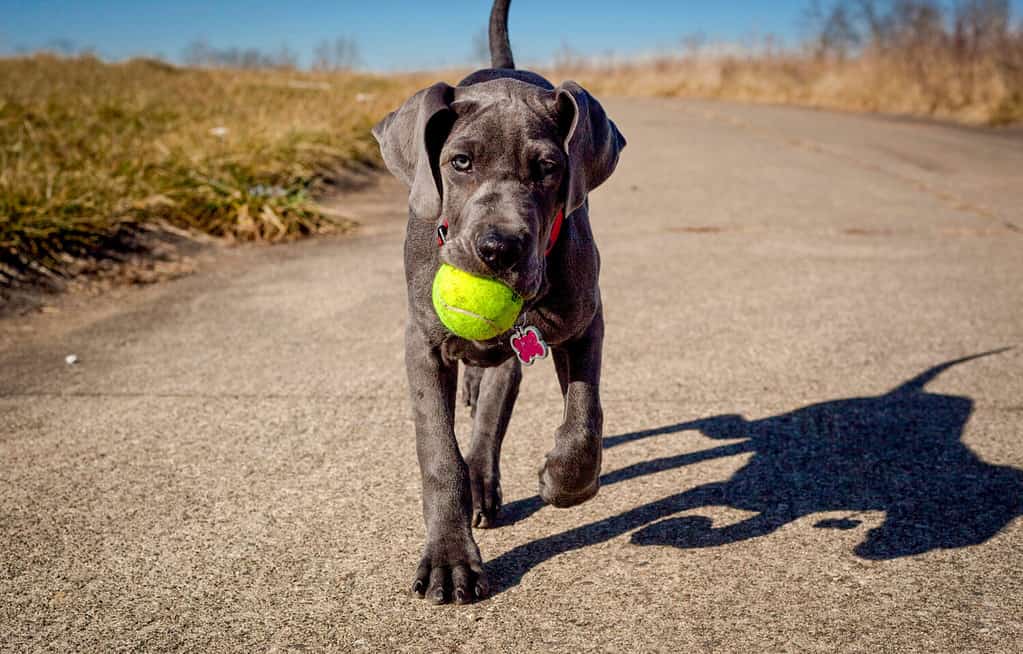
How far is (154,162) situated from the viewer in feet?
28.5

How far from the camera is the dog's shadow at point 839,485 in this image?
3.24m

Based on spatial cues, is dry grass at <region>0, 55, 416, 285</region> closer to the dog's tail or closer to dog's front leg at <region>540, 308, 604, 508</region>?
the dog's tail

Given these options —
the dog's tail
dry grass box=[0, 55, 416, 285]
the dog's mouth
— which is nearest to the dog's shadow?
the dog's mouth

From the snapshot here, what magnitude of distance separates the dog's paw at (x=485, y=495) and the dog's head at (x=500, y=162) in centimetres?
87

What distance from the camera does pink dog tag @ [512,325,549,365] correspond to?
9.94 ft

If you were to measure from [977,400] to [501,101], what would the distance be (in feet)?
9.09

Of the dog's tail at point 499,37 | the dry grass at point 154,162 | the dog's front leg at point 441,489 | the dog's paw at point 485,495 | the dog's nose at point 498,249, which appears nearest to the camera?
the dog's nose at point 498,249

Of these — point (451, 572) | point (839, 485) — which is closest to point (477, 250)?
point (451, 572)

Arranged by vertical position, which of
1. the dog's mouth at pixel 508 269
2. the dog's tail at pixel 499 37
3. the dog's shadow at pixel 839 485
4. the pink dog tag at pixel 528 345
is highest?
the dog's tail at pixel 499 37

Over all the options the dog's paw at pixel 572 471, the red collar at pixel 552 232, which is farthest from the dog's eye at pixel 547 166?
the dog's paw at pixel 572 471

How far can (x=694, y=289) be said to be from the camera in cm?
652

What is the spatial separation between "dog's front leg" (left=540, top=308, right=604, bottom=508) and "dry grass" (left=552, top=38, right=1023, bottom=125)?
16.7 m

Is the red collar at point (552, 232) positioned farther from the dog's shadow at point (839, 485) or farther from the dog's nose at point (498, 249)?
the dog's shadow at point (839, 485)

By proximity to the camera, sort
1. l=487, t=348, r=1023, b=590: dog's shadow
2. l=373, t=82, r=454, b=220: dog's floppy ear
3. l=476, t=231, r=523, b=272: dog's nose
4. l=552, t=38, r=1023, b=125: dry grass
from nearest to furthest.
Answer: l=476, t=231, r=523, b=272: dog's nose < l=373, t=82, r=454, b=220: dog's floppy ear < l=487, t=348, r=1023, b=590: dog's shadow < l=552, t=38, r=1023, b=125: dry grass
